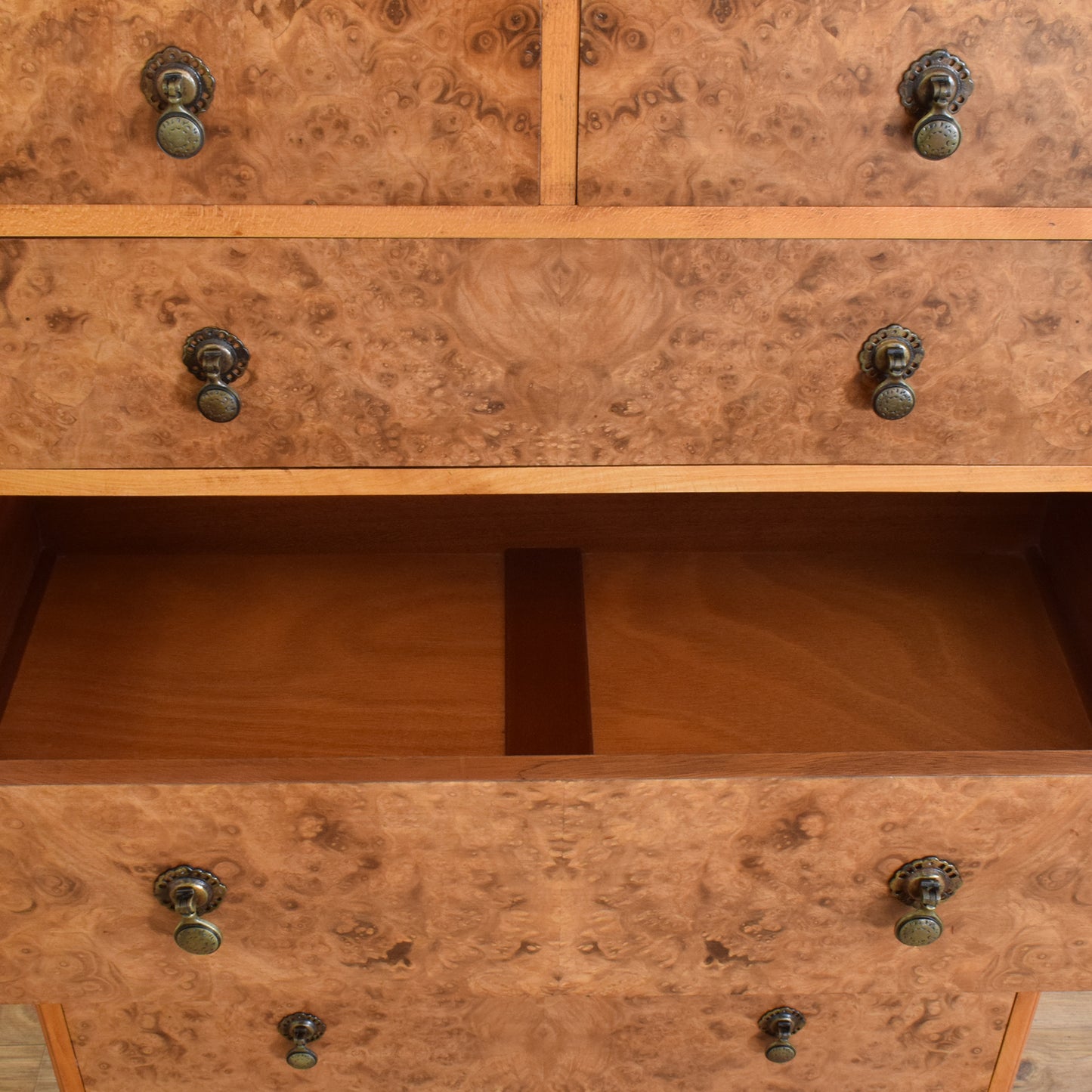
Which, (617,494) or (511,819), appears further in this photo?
(617,494)

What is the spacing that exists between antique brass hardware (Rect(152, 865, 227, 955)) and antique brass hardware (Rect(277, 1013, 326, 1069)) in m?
0.11

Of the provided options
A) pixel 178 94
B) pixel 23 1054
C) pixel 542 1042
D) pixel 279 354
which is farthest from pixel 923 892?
pixel 23 1054

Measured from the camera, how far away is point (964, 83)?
1.90 ft

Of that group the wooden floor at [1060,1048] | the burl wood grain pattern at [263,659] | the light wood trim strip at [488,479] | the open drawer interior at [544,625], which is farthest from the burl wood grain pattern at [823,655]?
the wooden floor at [1060,1048]

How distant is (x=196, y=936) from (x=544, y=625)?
1.16ft

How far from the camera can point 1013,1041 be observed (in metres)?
0.83

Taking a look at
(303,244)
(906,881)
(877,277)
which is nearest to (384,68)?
(303,244)

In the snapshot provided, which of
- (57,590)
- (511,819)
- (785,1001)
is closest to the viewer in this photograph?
(511,819)

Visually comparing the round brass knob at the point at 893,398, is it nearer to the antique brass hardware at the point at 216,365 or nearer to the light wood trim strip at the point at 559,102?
the light wood trim strip at the point at 559,102

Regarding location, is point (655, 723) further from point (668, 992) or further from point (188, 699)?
point (188, 699)

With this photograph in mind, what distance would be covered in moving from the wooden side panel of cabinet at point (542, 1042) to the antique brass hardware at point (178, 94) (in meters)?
0.55

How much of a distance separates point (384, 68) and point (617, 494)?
518 millimetres

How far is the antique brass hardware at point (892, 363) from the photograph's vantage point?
650mm

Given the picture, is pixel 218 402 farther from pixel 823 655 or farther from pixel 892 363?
pixel 823 655
